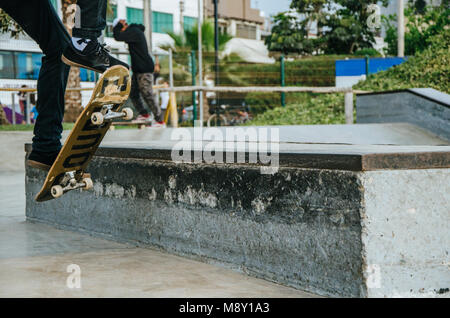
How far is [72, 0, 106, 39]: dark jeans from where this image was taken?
3139 millimetres

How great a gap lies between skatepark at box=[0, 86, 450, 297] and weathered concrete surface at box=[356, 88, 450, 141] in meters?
4.73

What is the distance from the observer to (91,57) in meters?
3.23

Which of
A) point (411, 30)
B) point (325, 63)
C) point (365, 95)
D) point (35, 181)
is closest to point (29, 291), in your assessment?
point (35, 181)

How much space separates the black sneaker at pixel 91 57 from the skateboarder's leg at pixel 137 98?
19.6 feet

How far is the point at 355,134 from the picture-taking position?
283 inches

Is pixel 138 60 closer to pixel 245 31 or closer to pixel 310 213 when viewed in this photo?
pixel 310 213

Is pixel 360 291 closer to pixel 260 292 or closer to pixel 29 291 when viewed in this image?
pixel 260 292

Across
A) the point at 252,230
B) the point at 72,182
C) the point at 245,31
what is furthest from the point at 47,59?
the point at 245,31

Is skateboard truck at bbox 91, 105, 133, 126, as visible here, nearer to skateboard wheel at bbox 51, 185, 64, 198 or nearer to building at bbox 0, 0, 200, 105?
skateboard wheel at bbox 51, 185, 64, 198

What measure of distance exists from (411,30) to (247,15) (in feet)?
154

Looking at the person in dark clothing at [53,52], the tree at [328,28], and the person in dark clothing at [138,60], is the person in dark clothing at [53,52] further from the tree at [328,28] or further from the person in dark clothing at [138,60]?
the tree at [328,28]

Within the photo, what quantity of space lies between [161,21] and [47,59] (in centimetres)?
4597

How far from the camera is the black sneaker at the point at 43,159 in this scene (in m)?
3.49

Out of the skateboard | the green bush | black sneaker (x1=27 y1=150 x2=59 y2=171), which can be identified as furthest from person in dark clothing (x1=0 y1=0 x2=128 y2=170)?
the green bush
